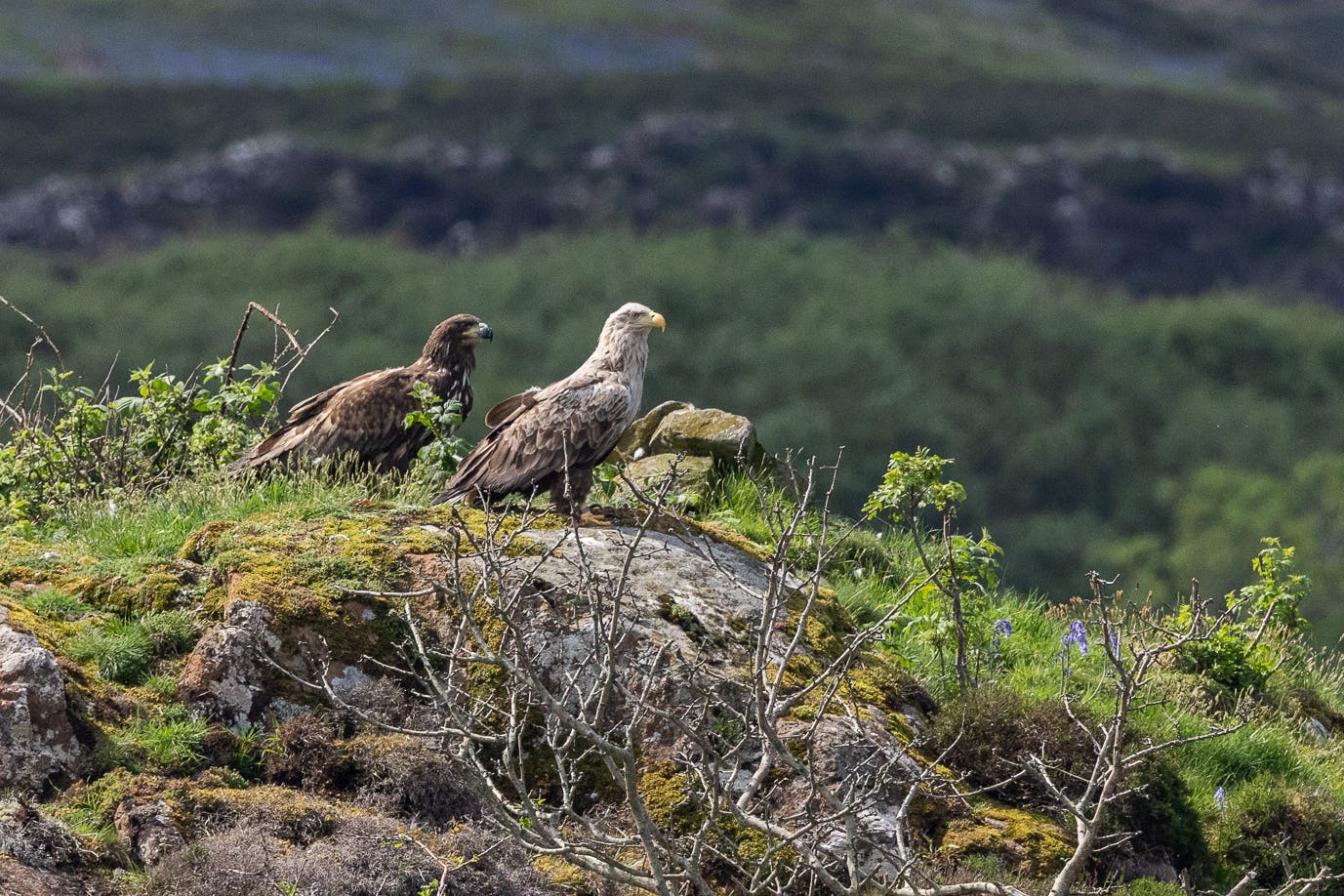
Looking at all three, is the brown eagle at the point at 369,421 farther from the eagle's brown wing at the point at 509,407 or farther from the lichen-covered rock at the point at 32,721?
the lichen-covered rock at the point at 32,721

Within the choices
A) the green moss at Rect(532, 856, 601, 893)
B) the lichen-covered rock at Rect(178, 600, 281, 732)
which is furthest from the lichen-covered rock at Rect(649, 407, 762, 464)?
the green moss at Rect(532, 856, 601, 893)

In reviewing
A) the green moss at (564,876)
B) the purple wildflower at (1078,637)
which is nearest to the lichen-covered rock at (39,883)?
the green moss at (564,876)

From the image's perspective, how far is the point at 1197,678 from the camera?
10.3 m

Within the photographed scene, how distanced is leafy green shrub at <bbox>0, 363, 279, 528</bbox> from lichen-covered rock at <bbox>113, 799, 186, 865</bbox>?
3753mm

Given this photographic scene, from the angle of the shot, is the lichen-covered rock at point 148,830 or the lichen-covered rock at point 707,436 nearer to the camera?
the lichen-covered rock at point 148,830

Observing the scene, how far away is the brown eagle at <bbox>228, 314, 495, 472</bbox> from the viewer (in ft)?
34.2

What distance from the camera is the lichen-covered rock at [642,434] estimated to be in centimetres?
1155

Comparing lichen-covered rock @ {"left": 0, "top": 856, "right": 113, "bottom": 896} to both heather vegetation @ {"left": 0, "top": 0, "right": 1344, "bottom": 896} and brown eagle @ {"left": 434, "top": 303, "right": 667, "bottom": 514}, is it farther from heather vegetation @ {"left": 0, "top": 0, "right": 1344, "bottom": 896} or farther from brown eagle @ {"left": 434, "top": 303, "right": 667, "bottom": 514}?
brown eagle @ {"left": 434, "top": 303, "right": 667, "bottom": 514}

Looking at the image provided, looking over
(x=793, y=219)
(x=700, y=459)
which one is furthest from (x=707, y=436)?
(x=793, y=219)

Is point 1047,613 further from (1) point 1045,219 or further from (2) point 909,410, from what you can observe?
(1) point 1045,219

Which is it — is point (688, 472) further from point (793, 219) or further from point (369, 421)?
point (793, 219)

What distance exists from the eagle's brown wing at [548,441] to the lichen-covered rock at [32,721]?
113 inches

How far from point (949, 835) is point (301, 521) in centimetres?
330

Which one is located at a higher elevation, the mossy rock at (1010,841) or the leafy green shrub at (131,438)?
the leafy green shrub at (131,438)
